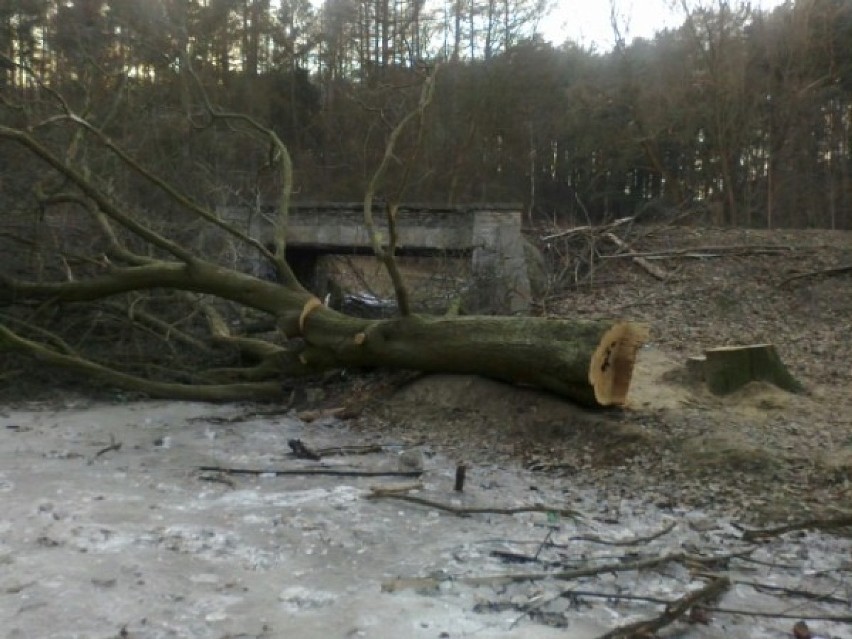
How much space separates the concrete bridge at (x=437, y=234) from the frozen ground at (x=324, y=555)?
5145 millimetres

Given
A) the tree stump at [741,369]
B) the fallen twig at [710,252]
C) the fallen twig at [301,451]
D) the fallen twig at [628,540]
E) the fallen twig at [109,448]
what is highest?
the fallen twig at [710,252]

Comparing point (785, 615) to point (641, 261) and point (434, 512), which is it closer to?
point (434, 512)

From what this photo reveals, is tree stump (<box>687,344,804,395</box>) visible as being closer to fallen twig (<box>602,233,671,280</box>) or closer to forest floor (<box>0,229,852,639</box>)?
forest floor (<box>0,229,852,639</box>)

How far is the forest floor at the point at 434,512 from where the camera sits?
136 inches

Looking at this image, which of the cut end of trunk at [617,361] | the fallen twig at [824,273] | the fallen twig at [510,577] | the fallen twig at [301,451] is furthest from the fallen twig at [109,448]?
the fallen twig at [824,273]

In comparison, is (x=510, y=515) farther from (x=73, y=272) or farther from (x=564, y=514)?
(x=73, y=272)

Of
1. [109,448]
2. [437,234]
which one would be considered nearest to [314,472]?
[109,448]

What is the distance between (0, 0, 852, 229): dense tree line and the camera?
13.5 meters

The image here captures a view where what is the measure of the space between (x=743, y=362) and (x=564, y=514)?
288cm

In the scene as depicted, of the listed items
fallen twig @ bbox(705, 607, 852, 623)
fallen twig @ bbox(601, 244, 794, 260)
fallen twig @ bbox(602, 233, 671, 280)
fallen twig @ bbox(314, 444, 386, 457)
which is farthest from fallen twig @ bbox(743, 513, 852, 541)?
fallen twig @ bbox(601, 244, 794, 260)

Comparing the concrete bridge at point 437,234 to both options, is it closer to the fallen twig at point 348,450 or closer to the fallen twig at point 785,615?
the fallen twig at point 348,450

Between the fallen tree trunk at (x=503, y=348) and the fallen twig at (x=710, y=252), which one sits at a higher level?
the fallen twig at (x=710, y=252)

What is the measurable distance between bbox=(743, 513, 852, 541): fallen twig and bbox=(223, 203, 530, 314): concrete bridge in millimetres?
6387

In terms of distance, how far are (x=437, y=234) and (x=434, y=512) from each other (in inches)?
307
